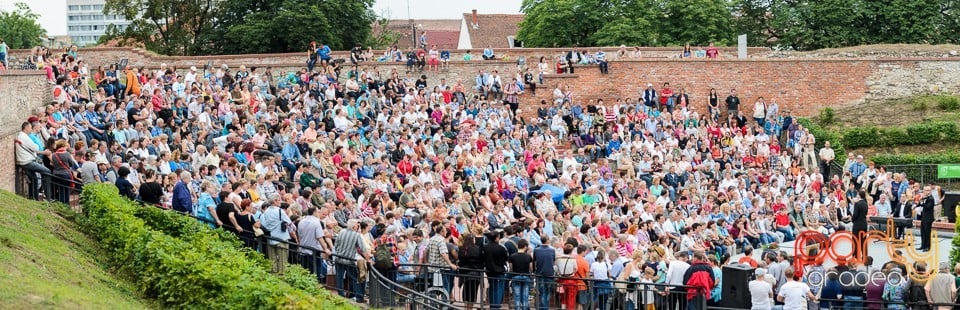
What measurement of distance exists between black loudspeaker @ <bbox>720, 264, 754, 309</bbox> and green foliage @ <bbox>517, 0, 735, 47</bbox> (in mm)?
33807

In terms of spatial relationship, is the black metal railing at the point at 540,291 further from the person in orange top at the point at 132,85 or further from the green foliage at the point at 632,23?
the green foliage at the point at 632,23

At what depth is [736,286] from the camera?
62.8 feet

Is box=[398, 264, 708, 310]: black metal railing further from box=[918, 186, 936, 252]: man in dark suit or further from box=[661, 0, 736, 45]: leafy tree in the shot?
box=[661, 0, 736, 45]: leafy tree

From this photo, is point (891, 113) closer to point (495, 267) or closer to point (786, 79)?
point (786, 79)

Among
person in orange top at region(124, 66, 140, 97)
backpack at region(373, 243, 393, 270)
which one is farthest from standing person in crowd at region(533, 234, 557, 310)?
person in orange top at region(124, 66, 140, 97)

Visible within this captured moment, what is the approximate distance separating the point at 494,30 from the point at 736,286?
52.0 meters

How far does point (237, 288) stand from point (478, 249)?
5159 mm

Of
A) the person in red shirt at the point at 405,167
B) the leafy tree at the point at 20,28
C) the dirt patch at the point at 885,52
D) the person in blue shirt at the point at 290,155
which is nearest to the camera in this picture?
the person in blue shirt at the point at 290,155

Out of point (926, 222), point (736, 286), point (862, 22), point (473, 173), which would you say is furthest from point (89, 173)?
point (862, 22)

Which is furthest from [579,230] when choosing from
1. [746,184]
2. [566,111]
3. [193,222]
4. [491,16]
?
[491,16]

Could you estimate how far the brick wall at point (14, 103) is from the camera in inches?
851

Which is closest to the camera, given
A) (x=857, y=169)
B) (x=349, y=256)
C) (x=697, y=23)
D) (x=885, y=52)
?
(x=349, y=256)

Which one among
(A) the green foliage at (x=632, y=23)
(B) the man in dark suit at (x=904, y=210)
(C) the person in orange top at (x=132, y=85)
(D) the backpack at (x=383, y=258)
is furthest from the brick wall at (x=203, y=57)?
(D) the backpack at (x=383, y=258)

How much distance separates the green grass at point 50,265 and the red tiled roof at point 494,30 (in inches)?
1923
